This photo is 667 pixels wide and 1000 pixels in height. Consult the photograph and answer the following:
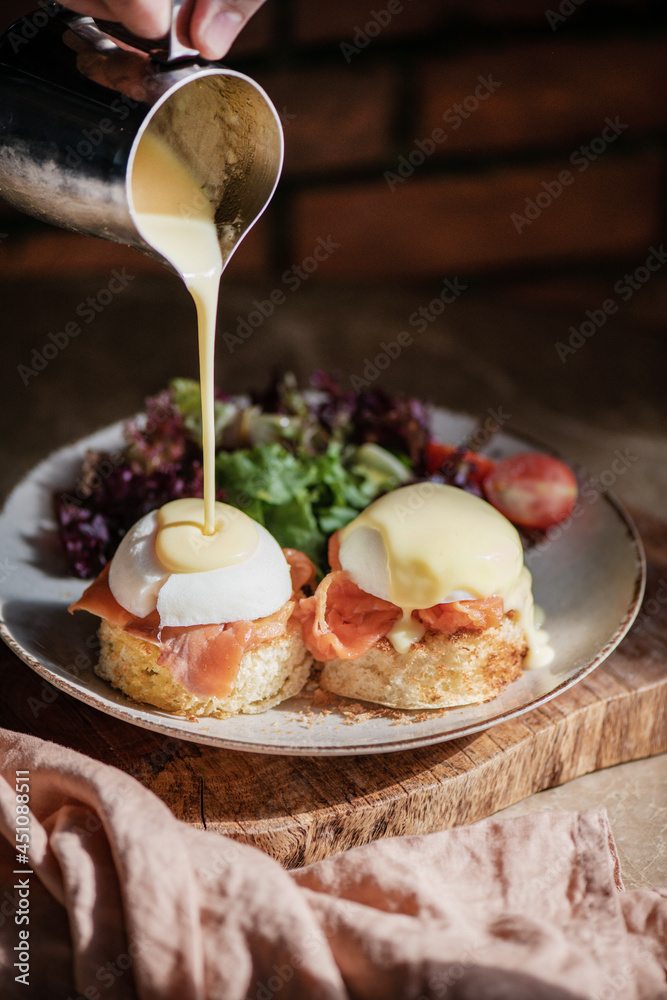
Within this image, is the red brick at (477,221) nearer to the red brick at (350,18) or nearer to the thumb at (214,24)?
the red brick at (350,18)

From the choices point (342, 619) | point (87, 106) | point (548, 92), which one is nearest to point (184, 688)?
point (342, 619)

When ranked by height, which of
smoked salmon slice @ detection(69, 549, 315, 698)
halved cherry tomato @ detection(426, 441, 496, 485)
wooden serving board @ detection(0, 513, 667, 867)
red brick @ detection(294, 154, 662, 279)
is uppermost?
smoked salmon slice @ detection(69, 549, 315, 698)

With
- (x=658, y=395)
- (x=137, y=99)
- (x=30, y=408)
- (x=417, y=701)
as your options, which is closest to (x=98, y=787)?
(x=417, y=701)

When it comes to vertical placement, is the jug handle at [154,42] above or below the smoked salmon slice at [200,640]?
above

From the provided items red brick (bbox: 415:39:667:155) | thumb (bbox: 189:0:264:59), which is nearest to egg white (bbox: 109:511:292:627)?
thumb (bbox: 189:0:264:59)

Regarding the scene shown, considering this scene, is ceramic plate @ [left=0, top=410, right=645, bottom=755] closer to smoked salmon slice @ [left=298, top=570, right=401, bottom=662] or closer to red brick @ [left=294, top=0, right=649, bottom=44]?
smoked salmon slice @ [left=298, top=570, right=401, bottom=662]

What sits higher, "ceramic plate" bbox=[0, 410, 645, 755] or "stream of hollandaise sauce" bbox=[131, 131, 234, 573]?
"stream of hollandaise sauce" bbox=[131, 131, 234, 573]

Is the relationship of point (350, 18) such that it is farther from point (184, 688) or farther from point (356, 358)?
point (184, 688)

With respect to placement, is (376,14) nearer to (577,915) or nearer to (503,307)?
(503,307)

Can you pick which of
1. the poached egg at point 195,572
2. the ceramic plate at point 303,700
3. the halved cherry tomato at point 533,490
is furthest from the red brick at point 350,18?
the poached egg at point 195,572
